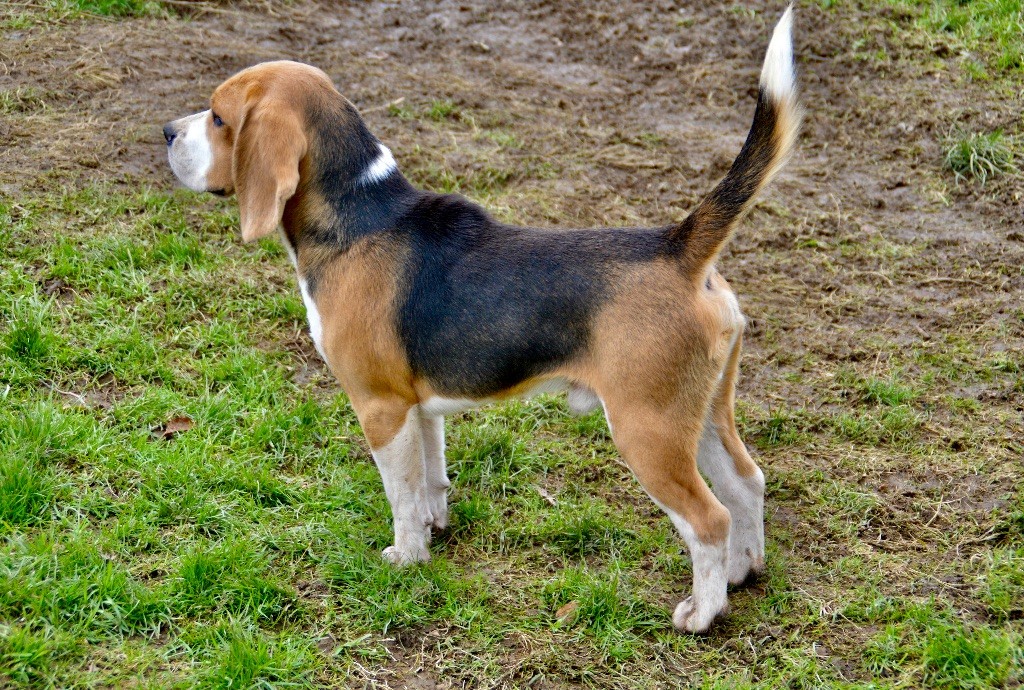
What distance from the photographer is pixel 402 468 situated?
456cm

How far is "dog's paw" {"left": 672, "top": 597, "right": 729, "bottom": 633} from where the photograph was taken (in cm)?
431

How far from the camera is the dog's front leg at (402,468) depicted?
4.51 meters

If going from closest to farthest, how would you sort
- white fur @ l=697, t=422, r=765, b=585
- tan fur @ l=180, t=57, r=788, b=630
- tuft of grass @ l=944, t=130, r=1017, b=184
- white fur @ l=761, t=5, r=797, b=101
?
white fur @ l=761, t=5, r=797, b=101 < tan fur @ l=180, t=57, r=788, b=630 < white fur @ l=697, t=422, r=765, b=585 < tuft of grass @ l=944, t=130, r=1017, b=184

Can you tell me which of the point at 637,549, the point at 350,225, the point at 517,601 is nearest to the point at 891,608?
the point at 637,549

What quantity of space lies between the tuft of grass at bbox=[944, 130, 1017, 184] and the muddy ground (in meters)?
0.12

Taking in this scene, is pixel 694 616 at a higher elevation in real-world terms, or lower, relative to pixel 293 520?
higher

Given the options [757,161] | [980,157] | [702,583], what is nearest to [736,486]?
[702,583]

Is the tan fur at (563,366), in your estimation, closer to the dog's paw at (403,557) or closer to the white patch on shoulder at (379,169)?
the white patch on shoulder at (379,169)

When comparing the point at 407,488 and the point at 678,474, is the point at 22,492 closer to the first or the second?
the point at 407,488

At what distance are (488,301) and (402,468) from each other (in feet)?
2.89

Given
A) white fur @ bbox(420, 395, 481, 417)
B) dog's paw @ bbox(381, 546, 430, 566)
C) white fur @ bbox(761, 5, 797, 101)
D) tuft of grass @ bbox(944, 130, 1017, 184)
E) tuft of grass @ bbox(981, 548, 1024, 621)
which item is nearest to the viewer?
white fur @ bbox(761, 5, 797, 101)

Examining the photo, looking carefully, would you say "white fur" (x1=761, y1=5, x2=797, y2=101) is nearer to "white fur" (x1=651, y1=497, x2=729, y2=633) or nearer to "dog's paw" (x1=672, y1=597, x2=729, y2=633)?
"white fur" (x1=651, y1=497, x2=729, y2=633)

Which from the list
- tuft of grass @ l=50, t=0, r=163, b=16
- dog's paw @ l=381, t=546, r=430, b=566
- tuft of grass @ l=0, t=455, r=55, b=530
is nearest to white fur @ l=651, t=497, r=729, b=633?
dog's paw @ l=381, t=546, r=430, b=566

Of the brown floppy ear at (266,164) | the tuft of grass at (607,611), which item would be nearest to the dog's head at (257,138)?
the brown floppy ear at (266,164)
